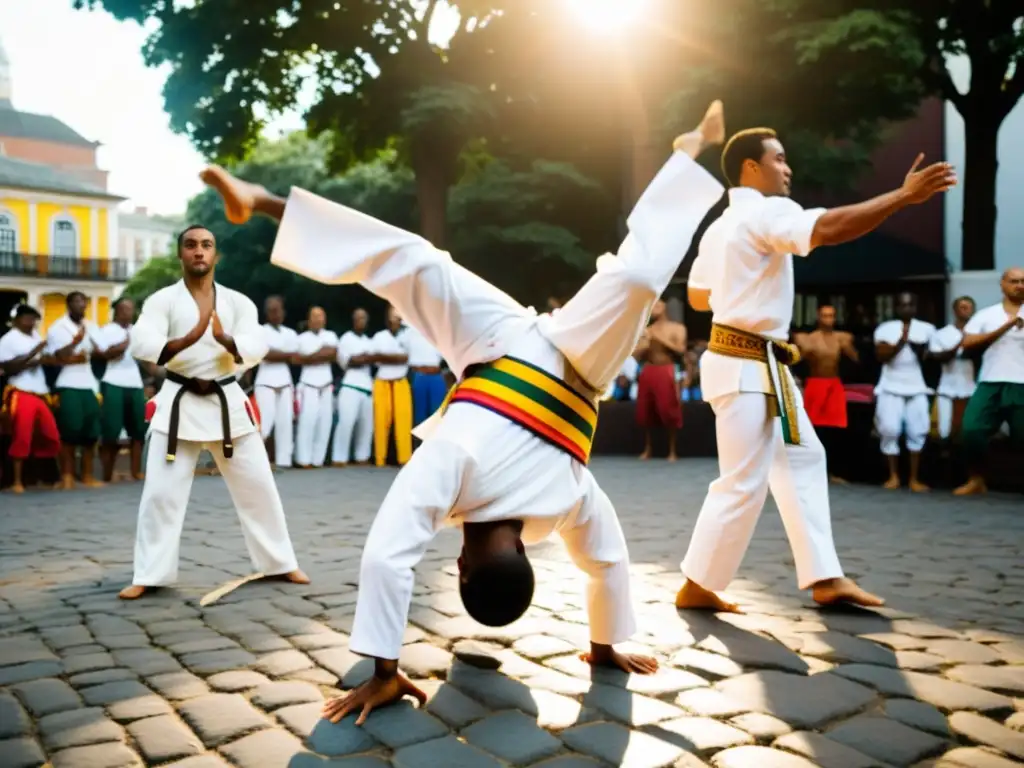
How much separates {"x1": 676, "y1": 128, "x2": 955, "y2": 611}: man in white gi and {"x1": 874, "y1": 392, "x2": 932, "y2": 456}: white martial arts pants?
20.9 ft

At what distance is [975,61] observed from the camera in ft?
64.2

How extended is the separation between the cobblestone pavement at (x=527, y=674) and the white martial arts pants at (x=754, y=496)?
252 millimetres

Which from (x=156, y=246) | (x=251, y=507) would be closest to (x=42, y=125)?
(x=156, y=246)

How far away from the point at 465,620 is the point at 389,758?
154cm

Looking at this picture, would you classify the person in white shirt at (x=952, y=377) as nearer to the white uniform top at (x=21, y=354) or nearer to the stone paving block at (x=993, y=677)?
the stone paving block at (x=993, y=677)

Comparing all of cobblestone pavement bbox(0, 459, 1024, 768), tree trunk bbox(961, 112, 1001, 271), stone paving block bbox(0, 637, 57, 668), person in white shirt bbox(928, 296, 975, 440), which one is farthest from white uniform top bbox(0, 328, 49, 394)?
tree trunk bbox(961, 112, 1001, 271)

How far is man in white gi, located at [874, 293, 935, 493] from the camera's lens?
34.9ft

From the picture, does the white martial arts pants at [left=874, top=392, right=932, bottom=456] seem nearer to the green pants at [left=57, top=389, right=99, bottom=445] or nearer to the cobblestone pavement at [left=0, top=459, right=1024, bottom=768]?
the cobblestone pavement at [left=0, top=459, right=1024, bottom=768]

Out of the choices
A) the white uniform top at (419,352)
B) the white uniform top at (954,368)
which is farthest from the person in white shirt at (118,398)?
the white uniform top at (954,368)

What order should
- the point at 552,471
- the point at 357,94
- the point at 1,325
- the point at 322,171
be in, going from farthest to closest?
the point at 322,171 < the point at 357,94 < the point at 1,325 < the point at 552,471

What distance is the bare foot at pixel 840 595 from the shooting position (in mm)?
4695

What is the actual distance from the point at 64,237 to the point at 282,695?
2210 inches

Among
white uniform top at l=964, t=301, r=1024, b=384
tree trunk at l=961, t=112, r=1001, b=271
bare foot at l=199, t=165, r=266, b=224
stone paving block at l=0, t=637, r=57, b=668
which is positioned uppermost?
tree trunk at l=961, t=112, r=1001, b=271

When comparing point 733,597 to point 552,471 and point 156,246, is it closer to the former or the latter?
point 552,471
